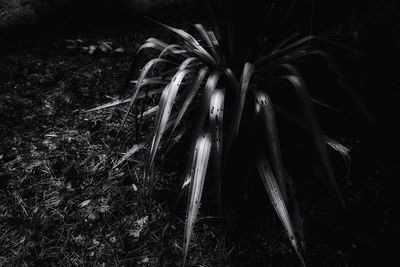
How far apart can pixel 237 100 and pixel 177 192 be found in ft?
1.65

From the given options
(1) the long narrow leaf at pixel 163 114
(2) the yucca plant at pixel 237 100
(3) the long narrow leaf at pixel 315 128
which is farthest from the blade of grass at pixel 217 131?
(3) the long narrow leaf at pixel 315 128

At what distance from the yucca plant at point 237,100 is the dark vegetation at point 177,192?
11 cm

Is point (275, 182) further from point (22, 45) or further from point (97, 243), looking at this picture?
point (22, 45)

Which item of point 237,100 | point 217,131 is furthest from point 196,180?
point 237,100

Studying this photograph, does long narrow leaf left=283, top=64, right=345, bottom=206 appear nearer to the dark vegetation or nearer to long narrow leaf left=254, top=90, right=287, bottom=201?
long narrow leaf left=254, top=90, right=287, bottom=201

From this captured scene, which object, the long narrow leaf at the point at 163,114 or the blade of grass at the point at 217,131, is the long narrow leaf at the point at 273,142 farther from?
the long narrow leaf at the point at 163,114

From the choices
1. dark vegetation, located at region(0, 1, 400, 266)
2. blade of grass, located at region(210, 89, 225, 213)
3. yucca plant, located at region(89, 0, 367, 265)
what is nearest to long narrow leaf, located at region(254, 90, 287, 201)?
yucca plant, located at region(89, 0, 367, 265)

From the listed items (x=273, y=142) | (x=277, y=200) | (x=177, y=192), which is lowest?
(x=177, y=192)

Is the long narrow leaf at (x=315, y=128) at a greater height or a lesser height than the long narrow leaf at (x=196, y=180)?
greater

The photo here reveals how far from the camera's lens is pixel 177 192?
1.20 metres

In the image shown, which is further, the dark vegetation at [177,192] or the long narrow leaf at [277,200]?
the dark vegetation at [177,192]

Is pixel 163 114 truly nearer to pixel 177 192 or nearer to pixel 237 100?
pixel 237 100

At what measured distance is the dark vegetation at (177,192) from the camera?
102 centimetres

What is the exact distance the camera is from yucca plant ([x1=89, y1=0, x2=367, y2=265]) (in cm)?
88
